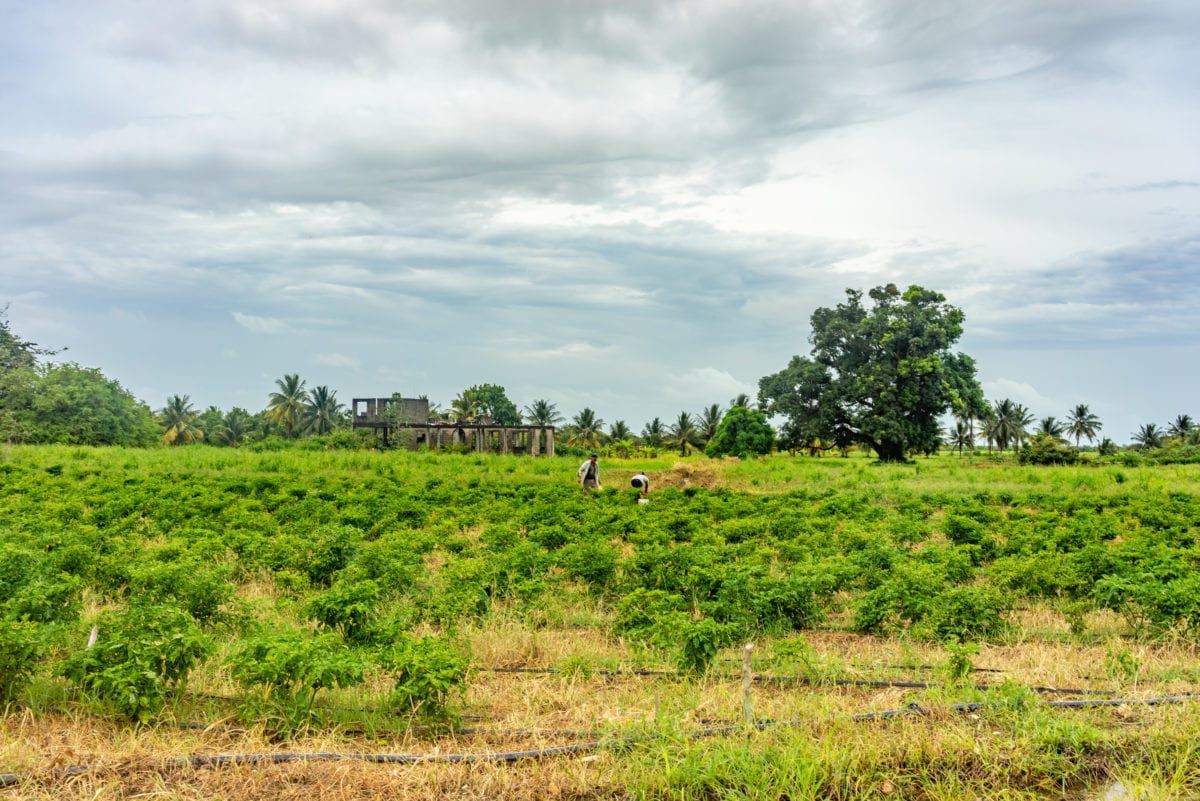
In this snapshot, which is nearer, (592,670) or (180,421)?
(592,670)

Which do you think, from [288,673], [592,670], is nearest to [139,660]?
[288,673]

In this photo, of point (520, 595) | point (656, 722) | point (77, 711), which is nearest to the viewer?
point (656, 722)

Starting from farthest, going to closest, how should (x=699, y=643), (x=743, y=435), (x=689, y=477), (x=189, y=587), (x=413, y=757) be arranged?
1. (x=743, y=435)
2. (x=689, y=477)
3. (x=189, y=587)
4. (x=699, y=643)
5. (x=413, y=757)

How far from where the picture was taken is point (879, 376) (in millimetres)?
46125

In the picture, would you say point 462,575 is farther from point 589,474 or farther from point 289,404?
point 289,404

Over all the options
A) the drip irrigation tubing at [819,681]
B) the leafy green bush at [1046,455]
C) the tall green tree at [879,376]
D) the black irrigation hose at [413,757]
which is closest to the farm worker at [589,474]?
the drip irrigation tubing at [819,681]

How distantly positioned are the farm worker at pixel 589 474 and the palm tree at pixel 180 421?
2024 inches

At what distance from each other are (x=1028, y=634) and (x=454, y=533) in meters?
9.81

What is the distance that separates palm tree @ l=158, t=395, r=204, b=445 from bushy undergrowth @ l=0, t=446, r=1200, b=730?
155 ft

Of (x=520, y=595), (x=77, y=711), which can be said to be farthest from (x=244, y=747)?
(x=520, y=595)

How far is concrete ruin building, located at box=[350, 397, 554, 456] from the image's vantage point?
4319cm

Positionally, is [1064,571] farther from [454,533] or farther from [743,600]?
[454,533]

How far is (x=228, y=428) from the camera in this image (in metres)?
68.2

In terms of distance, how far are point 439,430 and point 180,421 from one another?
116ft
